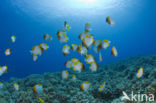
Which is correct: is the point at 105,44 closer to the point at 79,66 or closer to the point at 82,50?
the point at 82,50

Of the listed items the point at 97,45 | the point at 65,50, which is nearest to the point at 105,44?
the point at 97,45

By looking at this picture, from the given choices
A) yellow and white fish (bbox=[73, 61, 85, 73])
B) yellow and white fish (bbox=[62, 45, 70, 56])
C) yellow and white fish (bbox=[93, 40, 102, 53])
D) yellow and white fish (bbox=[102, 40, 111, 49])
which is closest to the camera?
yellow and white fish (bbox=[73, 61, 85, 73])

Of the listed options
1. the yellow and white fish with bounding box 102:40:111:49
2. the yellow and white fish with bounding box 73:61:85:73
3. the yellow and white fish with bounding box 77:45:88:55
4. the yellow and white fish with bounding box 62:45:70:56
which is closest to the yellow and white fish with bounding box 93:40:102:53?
the yellow and white fish with bounding box 102:40:111:49

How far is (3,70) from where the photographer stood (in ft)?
19.8

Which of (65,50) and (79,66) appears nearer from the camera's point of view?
(79,66)

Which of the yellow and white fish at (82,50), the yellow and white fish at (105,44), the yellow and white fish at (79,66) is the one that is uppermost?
the yellow and white fish at (105,44)

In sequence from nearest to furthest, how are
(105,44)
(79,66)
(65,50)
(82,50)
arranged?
(79,66) → (105,44) → (82,50) → (65,50)

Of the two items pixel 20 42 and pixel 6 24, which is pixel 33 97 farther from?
pixel 20 42

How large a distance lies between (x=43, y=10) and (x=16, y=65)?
185 feet

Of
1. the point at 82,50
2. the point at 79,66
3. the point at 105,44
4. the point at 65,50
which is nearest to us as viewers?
the point at 79,66

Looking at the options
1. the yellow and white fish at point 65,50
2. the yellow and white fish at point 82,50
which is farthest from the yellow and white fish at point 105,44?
the yellow and white fish at point 65,50

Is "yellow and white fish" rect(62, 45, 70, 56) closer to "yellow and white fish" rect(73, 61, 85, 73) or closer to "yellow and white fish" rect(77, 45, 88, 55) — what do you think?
"yellow and white fish" rect(77, 45, 88, 55)

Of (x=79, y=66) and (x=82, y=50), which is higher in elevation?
(x=82, y=50)

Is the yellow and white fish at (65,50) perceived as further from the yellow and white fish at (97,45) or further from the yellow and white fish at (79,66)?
the yellow and white fish at (97,45)
